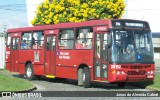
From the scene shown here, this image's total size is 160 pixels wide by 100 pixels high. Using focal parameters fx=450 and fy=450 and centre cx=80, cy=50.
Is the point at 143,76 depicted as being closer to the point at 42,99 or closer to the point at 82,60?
the point at 82,60

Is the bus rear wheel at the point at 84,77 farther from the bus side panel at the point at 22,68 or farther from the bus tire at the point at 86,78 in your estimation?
the bus side panel at the point at 22,68

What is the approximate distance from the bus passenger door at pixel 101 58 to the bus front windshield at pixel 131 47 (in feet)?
1.64

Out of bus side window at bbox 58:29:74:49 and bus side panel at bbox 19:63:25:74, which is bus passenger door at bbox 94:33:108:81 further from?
bus side panel at bbox 19:63:25:74

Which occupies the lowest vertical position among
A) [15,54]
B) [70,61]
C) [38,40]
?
[70,61]

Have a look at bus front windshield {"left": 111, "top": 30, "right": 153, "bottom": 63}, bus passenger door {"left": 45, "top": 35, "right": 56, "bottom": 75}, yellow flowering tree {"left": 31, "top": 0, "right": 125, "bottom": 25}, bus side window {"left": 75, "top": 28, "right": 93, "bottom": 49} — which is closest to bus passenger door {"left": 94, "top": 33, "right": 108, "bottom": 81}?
bus front windshield {"left": 111, "top": 30, "right": 153, "bottom": 63}

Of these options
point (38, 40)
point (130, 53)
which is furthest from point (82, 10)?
point (130, 53)

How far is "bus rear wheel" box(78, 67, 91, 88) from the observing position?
65.0 feet

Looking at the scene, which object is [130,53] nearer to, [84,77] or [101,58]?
[101,58]

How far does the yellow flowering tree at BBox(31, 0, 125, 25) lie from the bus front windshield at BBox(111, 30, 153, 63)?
17.7m

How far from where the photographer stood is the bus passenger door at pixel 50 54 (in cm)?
2286

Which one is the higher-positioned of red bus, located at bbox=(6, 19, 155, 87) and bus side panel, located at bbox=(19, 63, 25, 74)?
red bus, located at bbox=(6, 19, 155, 87)

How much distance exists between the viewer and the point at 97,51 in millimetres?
19344

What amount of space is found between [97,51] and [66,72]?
9.65 ft

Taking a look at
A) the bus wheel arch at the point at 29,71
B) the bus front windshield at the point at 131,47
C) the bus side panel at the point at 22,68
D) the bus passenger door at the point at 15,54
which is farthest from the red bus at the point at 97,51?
the bus passenger door at the point at 15,54
